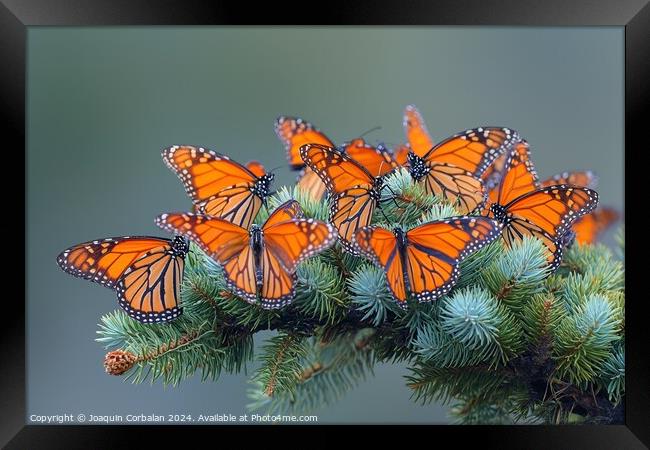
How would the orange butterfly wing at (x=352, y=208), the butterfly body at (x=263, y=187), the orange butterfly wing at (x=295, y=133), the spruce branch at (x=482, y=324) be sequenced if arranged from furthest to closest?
the orange butterfly wing at (x=295, y=133), the butterfly body at (x=263, y=187), the orange butterfly wing at (x=352, y=208), the spruce branch at (x=482, y=324)

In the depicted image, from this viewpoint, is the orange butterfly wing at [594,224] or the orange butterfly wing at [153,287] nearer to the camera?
the orange butterfly wing at [153,287]

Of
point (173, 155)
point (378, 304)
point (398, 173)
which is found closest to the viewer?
point (378, 304)

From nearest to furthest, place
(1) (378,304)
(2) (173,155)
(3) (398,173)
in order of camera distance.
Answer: (1) (378,304) < (3) (398,173) < (2) (173,155)

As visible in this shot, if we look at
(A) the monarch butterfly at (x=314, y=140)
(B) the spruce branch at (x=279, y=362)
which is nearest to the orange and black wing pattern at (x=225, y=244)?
(B) the spruce branch at (x=279, y=362)

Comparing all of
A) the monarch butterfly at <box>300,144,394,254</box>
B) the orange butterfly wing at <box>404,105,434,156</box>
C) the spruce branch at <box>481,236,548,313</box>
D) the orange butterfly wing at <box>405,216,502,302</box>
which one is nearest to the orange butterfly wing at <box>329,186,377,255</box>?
the monarch butterfly at <box>300,144,394,254</box>

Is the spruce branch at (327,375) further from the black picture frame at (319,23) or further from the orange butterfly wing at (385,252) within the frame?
the orange butterfly wing at (385,252)
